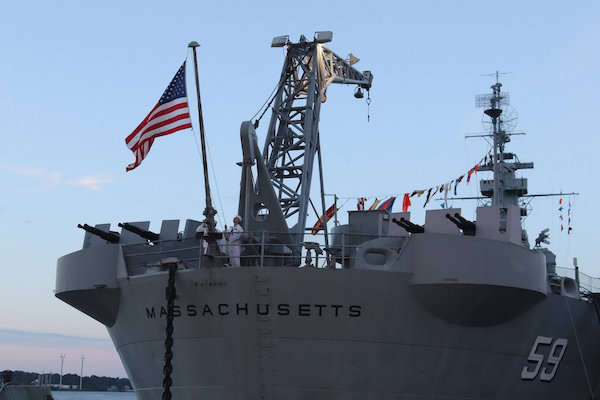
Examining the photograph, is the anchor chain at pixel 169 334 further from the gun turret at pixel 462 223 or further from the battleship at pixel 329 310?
the gun turret at pixel 462 223

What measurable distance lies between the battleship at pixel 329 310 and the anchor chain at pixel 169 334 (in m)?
0.03

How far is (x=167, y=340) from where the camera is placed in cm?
1521

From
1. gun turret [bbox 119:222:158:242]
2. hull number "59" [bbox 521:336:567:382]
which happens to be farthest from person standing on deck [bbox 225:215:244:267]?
hull number "59" [bbox 521:336:567:382]

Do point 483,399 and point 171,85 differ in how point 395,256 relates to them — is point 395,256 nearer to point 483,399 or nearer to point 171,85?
point 483,399

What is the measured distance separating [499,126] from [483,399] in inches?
648

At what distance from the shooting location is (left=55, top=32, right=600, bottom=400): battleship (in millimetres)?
15523

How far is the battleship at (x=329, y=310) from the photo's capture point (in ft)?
50.9

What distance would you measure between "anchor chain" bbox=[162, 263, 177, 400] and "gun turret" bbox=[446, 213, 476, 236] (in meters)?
5.72

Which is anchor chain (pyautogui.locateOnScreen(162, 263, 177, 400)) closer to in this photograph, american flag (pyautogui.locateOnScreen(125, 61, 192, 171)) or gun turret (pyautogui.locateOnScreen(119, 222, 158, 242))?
gun turret (pyautogui.locateOnScreen(119, 222, 158, 242))

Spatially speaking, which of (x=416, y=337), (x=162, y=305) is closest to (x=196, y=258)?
(x=162, y=305)

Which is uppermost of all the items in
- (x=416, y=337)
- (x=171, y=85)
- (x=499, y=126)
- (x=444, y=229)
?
(x=499, y=126)

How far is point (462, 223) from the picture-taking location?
17.2 m

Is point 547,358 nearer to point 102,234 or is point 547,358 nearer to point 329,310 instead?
point 329,310

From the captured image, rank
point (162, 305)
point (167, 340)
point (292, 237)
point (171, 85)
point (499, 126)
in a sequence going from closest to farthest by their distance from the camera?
point (167, 340) < point (162, 305) < point (171, 85) < point (292, 237) < point (499, 126)
